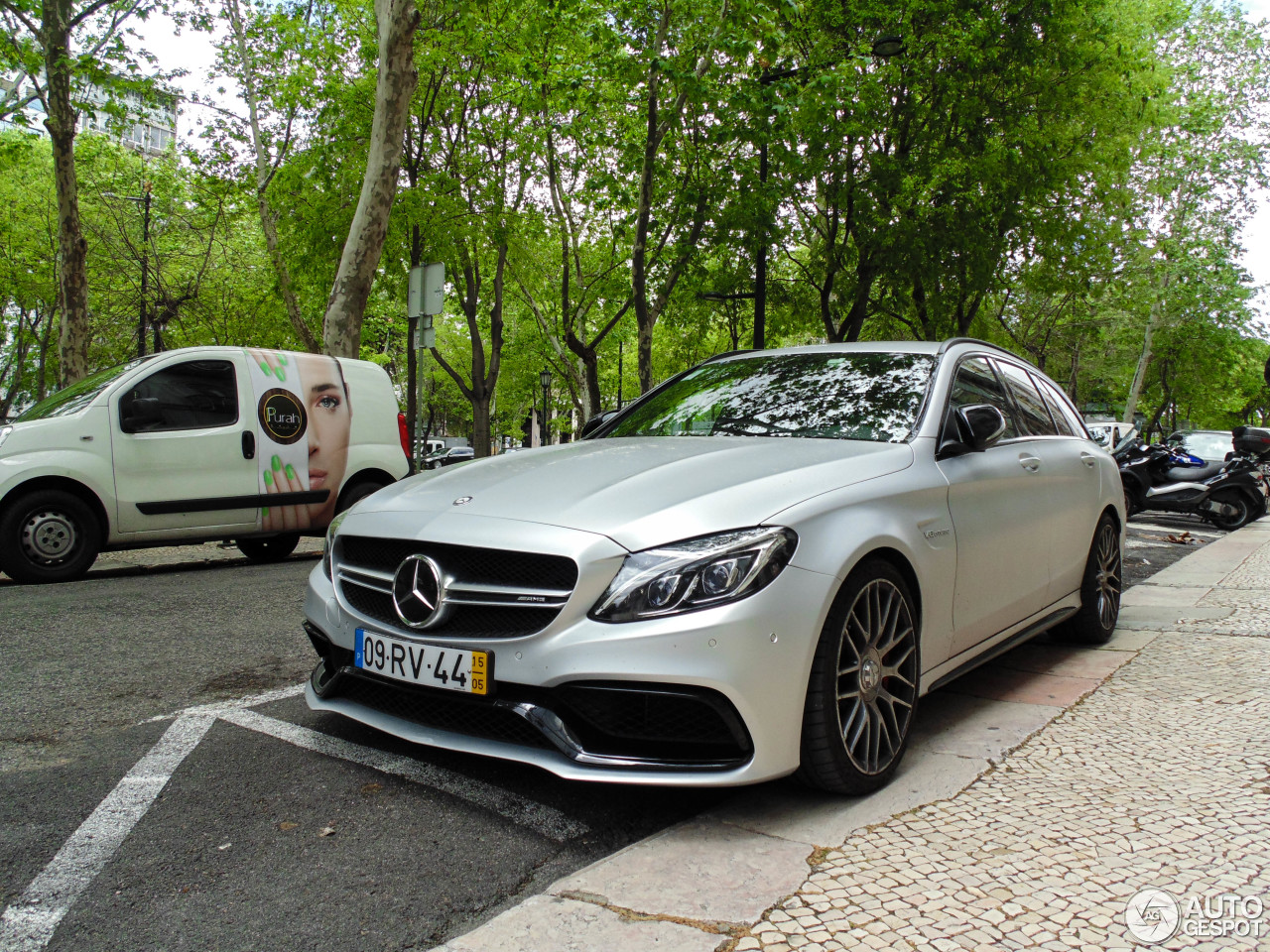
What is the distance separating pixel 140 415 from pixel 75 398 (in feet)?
1.81

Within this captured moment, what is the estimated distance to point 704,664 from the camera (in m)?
2.51

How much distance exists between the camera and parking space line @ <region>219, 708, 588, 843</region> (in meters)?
2.76

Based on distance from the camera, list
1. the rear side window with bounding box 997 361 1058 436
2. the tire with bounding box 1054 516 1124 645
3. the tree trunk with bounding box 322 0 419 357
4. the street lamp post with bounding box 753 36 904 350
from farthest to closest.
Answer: the street lamp post with bounding box 753 36 904 350 < the tree trunk with bounding box 322 0 419 357 < the tire with bounding box 1054 516 1124 645 < the rear side window with bounding box 997 361 1058 436

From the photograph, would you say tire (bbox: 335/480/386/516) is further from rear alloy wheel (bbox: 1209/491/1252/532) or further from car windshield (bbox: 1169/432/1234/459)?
car windshield (bbox: 1169/432/1234/459)

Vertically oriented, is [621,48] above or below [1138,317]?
above

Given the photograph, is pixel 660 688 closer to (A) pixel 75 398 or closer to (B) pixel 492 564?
(B) pixel 492 564

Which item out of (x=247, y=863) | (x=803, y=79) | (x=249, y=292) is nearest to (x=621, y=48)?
(x=803, y=79)

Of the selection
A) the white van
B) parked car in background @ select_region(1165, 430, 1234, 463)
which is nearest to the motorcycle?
parked car in background @ select_region(1165, 430, 1234, 463)

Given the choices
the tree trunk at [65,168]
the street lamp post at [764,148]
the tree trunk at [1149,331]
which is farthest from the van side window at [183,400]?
the tree trunk at [1149,331]

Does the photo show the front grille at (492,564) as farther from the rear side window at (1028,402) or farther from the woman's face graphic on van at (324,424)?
the woman's face graphic on van at (324,424)

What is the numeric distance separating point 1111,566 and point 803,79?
1446 centimetres

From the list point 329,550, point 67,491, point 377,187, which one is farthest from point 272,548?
Answer: point 329,550

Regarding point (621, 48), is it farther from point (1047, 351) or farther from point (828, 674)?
point (1047, 351)

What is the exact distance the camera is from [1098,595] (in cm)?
519
